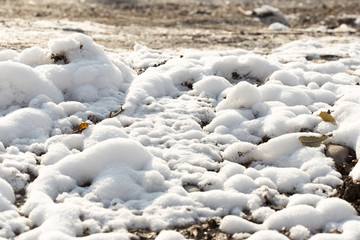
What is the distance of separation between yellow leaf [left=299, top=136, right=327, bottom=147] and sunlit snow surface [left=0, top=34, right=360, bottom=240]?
0.04 metres

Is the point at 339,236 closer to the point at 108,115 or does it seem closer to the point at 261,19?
the point at 108,115

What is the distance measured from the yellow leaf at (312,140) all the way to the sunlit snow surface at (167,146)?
0.12ft

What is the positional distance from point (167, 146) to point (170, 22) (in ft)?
18.0

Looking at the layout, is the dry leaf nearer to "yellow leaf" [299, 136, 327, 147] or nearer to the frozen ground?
the frozen ground

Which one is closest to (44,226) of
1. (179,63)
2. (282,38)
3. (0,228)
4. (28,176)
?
(0,228)

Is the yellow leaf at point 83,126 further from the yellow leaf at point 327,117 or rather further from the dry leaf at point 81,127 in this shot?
the yellow leaf at point 327,117

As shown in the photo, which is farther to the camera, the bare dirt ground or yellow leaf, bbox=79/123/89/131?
the bare dirt ground

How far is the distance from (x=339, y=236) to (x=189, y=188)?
791 mm

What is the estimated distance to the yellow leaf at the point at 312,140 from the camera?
2.73 metres

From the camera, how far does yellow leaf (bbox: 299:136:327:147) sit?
273cm

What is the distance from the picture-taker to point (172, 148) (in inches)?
108

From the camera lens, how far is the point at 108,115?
123 inches

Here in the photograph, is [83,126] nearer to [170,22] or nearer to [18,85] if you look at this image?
[18,85]

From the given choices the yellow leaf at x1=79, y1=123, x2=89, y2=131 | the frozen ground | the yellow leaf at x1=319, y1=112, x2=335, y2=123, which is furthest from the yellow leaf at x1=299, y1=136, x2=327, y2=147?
the yellow leaf at x1=79, y1=123, x2=89, y2=131
